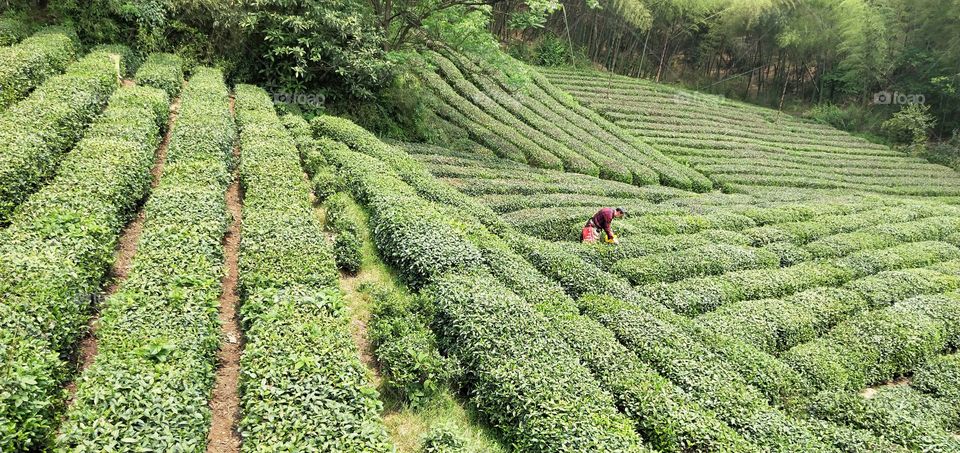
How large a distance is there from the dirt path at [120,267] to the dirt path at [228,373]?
1.67 meters

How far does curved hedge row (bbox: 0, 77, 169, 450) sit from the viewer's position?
584 centimetres

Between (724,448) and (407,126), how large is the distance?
63.3ft

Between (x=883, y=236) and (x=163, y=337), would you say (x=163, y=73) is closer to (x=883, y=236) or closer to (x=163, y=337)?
(x=163, y=337)

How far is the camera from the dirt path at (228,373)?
6.98m

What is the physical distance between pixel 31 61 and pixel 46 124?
4.83 m

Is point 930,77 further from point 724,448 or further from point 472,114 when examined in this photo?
point 724,448

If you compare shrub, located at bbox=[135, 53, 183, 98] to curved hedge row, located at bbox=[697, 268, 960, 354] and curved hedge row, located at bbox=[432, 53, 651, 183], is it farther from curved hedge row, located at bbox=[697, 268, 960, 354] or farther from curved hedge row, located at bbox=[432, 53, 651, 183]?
curved hedge row, located at bbox=[697, 268, 960, 354]

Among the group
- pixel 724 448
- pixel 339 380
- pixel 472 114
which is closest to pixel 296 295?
pixel 339 380

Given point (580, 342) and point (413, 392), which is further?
point (580, 342)

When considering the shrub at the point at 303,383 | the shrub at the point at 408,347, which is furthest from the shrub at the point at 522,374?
A: the shrub at the point at 303,383

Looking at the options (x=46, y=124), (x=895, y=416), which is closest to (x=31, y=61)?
(x=46, y=124)

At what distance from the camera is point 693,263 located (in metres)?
14.9

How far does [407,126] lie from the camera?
942 inches

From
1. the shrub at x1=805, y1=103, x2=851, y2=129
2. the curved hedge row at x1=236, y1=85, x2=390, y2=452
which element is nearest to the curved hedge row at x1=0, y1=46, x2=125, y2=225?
the curved hedge row at x1=236, y1=85, x2=390, y2=452
